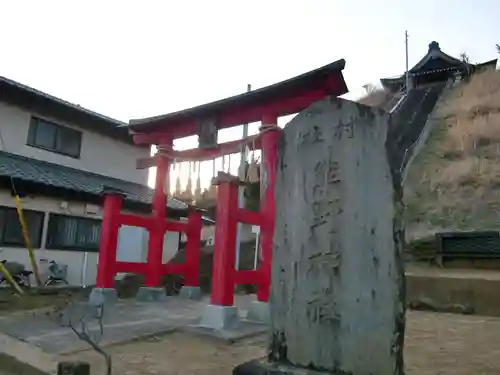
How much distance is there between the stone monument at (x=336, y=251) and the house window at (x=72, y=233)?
1045 cm

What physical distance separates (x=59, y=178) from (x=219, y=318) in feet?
27.4

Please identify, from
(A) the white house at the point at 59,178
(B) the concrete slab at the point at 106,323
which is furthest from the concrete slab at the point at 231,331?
(A) the white house at the point at 59,178

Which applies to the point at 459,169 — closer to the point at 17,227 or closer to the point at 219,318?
the point at 219,318

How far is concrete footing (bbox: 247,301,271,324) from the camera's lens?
6.95 m

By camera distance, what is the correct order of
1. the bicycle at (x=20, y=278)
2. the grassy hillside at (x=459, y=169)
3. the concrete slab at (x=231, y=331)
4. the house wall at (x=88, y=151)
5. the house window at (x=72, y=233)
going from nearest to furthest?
the concrete slab at (x=231, y=331) < the bicycle at (x=20, y=278) < the grassy hillside at (x=459, y=169) < the house window at (x=72, y=233) < the house wall at (x=88, y=151)

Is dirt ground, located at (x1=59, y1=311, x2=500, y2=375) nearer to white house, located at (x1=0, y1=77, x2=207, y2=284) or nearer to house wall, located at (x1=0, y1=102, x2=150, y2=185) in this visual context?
white house, located at (x1=0, y1=77, x2=207, y2=284)

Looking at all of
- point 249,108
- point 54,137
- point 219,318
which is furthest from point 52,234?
point 219,318

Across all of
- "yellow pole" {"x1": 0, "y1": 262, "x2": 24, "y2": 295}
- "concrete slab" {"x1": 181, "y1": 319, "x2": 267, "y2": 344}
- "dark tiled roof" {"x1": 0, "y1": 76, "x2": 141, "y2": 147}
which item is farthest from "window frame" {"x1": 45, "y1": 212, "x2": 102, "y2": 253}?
"concrete slab" {"x1": 181, "y1": 319, "x2": 267, "y2": 344}

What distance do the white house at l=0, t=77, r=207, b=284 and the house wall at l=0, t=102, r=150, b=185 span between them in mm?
28

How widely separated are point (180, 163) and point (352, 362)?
7.11 meters

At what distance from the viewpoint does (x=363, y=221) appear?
3.06 meters

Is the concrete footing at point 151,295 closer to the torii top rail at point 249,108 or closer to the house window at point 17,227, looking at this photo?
the torii top rail at point 249,108

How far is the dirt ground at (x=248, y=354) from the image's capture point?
4336 millimetres

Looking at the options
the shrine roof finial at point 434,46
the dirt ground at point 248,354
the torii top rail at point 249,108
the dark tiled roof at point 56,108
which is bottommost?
the dirt ground at point 248,354
